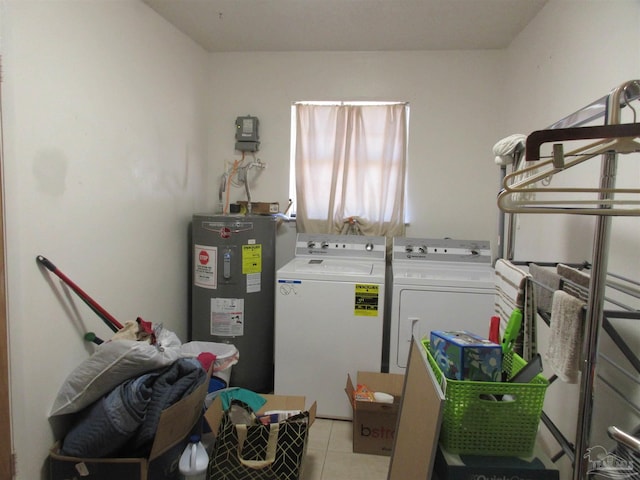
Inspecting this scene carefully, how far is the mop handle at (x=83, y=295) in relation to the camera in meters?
1.55

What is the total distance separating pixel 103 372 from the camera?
157 centimetres

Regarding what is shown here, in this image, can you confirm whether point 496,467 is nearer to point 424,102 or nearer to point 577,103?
point 577,103

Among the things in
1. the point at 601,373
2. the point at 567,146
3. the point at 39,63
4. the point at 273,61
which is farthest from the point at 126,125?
the point at 601,373

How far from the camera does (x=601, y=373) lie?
140 centimetres

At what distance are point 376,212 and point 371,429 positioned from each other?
1.54 m

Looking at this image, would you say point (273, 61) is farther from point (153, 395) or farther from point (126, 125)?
point (153, 395)

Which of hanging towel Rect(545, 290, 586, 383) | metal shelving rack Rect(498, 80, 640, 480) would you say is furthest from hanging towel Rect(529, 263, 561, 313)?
metal shelving rack Rect(498, 80, 640, 480)

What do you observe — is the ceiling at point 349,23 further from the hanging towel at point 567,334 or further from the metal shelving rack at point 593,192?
the hanging towel at point 567,334

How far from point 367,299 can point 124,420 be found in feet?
4.47

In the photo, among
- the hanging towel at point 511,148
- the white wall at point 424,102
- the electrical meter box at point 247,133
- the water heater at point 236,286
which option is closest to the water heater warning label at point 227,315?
the water heater at point 236,286

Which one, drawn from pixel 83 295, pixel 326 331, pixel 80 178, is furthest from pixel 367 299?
pixel 80 178

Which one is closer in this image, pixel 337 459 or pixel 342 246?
pixel 337 459

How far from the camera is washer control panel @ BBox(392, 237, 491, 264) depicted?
2699 mm

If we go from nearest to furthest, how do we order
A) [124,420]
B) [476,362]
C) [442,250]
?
[476,362]
[124,420]
[442,250]
